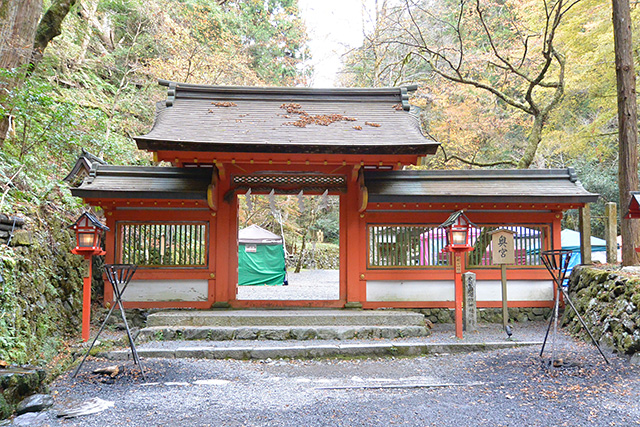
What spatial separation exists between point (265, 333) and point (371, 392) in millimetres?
2432

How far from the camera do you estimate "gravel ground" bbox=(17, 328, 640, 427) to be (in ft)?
11.6

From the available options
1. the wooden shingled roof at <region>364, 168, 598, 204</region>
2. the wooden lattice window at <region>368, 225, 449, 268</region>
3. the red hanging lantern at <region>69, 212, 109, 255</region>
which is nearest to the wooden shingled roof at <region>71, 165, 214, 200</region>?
the red hanging lantern at <region>69, 212, 109, 255</region>

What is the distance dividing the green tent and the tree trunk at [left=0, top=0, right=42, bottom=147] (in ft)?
28.6

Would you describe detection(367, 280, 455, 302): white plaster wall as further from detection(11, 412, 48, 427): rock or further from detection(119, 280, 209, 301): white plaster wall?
detection(11, 412, 48, 427): rock

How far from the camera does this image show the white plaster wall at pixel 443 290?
739cm

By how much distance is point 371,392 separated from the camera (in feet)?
14.2

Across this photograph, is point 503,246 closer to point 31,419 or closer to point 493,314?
point 493,314

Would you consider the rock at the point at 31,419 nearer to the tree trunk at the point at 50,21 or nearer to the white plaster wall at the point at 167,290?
the white plaster wall at the point at 167,290

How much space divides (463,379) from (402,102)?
5423 millimetres

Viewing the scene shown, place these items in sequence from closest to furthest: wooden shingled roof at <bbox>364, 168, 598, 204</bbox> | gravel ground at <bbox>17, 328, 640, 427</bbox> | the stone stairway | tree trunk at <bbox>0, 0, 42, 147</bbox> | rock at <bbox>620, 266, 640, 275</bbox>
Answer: gravel ground at <bbox>17, 328, 640, 427</bbox>, rock at <bbox>620, 266, 640, 275</bbox>, the stone stairway, tree trunk at <bbox>0, 0, 42, 147</bbox>, wooden shingled roof at <bbox>364, 168, 598, 204</bbox>

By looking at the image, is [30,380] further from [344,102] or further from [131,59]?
[131,59]

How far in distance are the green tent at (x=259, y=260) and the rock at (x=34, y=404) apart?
10.7 metres

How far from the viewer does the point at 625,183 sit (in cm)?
694

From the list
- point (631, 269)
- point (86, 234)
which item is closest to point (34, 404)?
point (86, 234)
